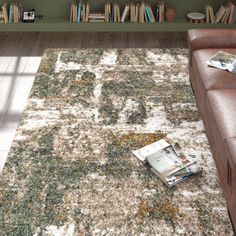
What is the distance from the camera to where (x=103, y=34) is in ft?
17.2

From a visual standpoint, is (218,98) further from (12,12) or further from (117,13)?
(12,12)

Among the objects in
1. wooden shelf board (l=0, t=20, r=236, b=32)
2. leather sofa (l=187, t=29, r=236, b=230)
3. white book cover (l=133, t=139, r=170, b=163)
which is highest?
leather sofa (l=187, t=29, r=236, b=230)

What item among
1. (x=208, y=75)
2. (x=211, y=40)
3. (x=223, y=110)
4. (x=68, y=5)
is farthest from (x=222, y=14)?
(x=223, y=110)

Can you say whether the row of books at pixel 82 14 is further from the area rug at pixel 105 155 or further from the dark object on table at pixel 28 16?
the area rug at pixel 105 155

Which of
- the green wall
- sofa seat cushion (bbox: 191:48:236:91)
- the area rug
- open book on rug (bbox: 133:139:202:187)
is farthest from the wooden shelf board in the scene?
open book on rug (bbox: 133:139:202:187)

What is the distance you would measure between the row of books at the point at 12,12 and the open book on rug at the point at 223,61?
2.82 meters

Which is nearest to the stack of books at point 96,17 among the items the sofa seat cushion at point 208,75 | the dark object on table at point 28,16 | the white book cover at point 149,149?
the dark object on table at point 28,16

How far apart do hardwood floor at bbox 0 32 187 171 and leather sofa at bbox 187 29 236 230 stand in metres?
1.27

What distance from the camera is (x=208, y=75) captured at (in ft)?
10.4

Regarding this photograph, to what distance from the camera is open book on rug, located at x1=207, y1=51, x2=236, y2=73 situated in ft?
10.6

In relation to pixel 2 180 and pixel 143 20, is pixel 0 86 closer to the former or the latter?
pixel 2 180

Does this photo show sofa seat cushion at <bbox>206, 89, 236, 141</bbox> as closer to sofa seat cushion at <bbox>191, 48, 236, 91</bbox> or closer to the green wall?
sofa seat cushion at <bbox>191, 48, 236, 91</bbox>

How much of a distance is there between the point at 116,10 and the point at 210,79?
2402mm

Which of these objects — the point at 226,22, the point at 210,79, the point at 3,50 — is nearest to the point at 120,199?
the point at 210,79
